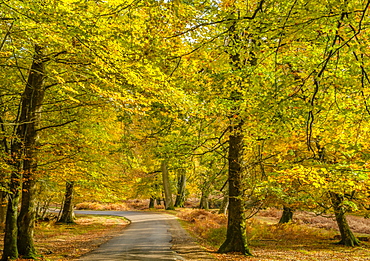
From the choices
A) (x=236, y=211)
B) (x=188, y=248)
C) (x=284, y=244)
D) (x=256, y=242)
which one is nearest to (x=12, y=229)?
(x=188, y=248)

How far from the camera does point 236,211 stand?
33.4 ft

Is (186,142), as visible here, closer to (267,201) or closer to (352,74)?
(267,201)

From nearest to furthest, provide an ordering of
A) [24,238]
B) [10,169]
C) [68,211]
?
[10,169] → [24,238] → [68,211]

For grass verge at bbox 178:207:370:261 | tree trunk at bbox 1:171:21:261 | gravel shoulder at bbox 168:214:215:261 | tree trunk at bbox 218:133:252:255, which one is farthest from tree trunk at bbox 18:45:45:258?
tree trunk at bbox 218:133:252:255

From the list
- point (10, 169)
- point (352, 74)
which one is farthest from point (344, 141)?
point (10, 169)

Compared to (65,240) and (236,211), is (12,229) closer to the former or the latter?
(65,240)

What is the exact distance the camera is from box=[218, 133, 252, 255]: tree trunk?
32.8ft

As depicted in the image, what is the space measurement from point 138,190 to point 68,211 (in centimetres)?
998

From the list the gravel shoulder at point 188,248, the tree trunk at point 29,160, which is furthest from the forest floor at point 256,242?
the tree trunk at point 29,160

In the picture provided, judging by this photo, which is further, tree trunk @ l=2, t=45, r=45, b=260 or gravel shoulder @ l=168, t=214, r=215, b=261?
gravel shoulder @ l=168, t=214, r=215, b=261

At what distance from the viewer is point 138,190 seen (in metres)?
29.8

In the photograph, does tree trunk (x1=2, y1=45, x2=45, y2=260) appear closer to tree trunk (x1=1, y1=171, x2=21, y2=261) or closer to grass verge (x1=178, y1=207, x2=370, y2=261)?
tree trunk (x1=1, y1=171, x2=21, y2=261)

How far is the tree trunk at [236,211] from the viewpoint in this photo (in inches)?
393

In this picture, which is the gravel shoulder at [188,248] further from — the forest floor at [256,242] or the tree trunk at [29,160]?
the tree trunk at [29,160]
